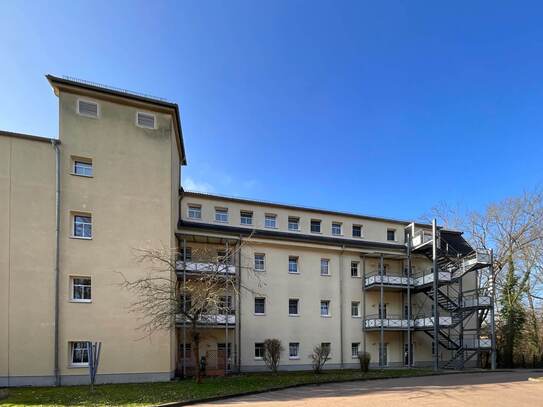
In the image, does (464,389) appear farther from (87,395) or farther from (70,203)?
(70,203)

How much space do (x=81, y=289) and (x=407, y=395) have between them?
15.7 meters

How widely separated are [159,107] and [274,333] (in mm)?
16117

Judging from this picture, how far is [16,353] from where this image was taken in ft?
59.1

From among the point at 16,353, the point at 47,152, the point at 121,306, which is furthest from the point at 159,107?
the point at 16,353

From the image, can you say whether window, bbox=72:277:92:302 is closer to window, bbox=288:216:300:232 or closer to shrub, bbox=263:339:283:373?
shrub, bbox=263:339:283:373

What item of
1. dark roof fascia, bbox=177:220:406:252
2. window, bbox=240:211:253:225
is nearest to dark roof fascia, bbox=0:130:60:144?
dark roof fascia, bbox=177:220:406:252

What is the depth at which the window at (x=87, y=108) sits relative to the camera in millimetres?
20688

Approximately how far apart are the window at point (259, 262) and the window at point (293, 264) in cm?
204

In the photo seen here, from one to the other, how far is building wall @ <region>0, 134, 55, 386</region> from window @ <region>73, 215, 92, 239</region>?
1076 mm

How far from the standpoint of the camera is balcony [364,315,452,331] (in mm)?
27938

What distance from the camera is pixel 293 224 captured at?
3014cm

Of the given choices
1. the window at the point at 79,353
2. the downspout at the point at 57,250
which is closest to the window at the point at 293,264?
the window at the point at 79,353

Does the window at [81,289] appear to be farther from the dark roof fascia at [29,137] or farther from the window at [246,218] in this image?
the window at [246,218]

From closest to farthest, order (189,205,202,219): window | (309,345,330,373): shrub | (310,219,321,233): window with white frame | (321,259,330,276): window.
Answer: (309,345,330,373): shrub
(189,205,202,219): window
(321,259,330,276): window
(310,219,321,233): window with white frame
